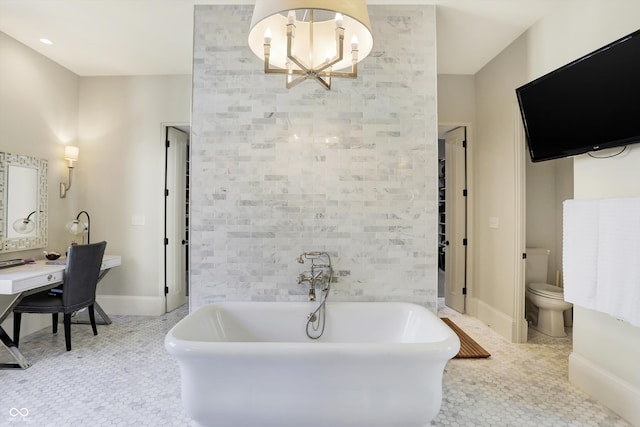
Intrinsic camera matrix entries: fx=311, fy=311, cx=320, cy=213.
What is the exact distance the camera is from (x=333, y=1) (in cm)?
116

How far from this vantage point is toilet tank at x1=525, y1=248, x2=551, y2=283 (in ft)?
10.8

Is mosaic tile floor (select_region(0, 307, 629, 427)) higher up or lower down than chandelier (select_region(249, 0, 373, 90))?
lower down

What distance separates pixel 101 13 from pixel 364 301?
3.10m

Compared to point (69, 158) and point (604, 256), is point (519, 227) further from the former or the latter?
point (69, 158)

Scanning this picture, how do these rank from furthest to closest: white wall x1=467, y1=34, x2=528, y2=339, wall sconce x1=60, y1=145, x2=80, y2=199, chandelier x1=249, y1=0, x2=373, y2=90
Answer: wall sconce x1=60, y1=145, x2=80, y2=199 → white wall x1=467, y1=34, x2=528, y2=339 → chandelier x1=249, y1=0, x2=373, y2=90

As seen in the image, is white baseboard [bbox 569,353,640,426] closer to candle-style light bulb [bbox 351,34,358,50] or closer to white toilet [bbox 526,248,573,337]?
white toilet [bbox 526,248,573,337]

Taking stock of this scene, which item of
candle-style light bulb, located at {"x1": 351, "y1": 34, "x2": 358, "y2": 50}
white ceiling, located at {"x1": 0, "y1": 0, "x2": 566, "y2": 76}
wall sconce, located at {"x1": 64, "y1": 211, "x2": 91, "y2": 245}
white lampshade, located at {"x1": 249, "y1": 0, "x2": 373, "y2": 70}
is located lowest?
wall sconce, located at {"x1": 64, "y1": 211, "x2": 91, "y2": 245}

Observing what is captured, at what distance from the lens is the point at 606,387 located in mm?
1983

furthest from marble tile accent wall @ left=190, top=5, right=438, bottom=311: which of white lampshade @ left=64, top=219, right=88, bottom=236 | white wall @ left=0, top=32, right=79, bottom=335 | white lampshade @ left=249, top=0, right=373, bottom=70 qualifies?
white wall @ left=0, top=32, right=79, bottom=335

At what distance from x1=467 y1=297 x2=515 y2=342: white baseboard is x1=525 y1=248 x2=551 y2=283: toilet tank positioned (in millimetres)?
549

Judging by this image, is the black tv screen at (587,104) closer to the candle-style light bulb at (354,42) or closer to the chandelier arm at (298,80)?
the candle-style light bulb at (354,42)

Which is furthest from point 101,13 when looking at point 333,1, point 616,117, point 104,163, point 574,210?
point 574,210

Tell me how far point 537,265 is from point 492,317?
0.76 m

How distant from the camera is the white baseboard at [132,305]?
3605 millimetres
